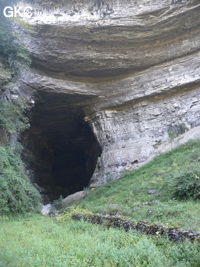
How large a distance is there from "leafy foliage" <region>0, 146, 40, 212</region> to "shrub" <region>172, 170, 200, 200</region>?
577 cm

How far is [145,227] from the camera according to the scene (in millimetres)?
6277

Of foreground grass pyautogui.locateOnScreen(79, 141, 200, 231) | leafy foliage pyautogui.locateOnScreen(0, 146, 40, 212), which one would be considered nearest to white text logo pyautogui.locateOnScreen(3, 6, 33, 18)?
leafy foliage pyautogui.locateOnScreen(0, 146, 40, 212)

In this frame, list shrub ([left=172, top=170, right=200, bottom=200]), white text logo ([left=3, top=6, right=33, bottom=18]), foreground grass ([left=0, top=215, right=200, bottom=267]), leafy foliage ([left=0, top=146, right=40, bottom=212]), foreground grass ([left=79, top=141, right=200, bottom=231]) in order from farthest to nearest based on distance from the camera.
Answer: white text logo ([left=3, top=6, right=33, bottom=18]) < leafy foliage ([left=0, top=146, right=40, bottom=212]) < shrub ([left=172, top=170, right=200, bottom=200]) < foreground grass ([left=79, top=141, right=200, bottom=231]) < foreground grass ([left=0, top=215, right=200, bottom=267])

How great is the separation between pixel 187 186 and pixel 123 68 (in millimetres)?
11922

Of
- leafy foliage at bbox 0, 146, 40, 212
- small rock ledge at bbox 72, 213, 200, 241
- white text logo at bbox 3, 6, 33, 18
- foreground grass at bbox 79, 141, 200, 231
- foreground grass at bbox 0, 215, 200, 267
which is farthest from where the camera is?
white text logo at bbox 3, 6, 33, 18

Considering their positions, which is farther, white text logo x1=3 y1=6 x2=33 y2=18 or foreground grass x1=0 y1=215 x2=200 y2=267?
white text logo x1=3 y1=6 x2=33 y2=18

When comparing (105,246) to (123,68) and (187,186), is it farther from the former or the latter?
(123,68)

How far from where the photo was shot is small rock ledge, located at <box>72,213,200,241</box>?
5312mm

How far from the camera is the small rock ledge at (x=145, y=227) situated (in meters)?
5.31

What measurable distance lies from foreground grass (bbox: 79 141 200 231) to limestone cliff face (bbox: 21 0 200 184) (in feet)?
9.16

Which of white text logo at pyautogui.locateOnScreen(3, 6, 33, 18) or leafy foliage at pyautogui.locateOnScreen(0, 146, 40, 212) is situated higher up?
white text logo at pyautogui.locateOnScreen(3, 6, 33, 18)

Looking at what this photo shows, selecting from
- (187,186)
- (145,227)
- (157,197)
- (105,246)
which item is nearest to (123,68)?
(157,197)

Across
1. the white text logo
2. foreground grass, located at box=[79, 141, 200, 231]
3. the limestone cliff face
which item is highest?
the white text logo

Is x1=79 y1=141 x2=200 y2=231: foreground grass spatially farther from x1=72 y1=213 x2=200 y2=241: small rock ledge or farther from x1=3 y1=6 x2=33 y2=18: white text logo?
x1=3 y1=6 x2=33 y2=18: white text logo
